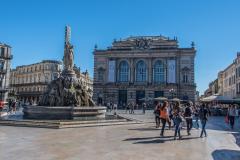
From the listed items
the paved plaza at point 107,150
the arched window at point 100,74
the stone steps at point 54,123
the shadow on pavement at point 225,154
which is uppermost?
the arched window at point 100,74

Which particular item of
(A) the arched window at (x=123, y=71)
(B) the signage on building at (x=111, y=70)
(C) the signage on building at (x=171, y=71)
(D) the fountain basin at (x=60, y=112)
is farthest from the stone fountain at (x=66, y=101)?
(A) the arched window at (x=123, y=71)

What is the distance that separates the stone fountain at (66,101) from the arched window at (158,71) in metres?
41.2

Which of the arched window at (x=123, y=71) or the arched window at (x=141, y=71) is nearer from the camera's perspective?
the arched window at (x=141, y=71)

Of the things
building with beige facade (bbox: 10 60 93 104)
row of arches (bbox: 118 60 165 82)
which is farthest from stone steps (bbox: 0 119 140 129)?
building with beige facade (bbox: 10 60 93 104)

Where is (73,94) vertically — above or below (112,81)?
below

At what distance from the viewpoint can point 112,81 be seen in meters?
66.8

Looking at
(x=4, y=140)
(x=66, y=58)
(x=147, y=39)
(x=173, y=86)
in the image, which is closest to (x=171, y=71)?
(x=173, y=86)

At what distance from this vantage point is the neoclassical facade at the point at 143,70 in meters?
63.6

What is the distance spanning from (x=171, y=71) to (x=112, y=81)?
14.5 m

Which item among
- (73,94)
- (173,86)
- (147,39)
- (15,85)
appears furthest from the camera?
(15,85)

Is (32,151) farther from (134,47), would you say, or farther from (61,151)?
(134,47)

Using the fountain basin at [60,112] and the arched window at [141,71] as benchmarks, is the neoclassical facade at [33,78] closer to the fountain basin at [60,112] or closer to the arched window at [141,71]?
the arched window at [141,71]

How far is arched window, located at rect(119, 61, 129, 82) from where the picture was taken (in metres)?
67.0

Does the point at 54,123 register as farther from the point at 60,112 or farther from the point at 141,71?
the point at 141,71
